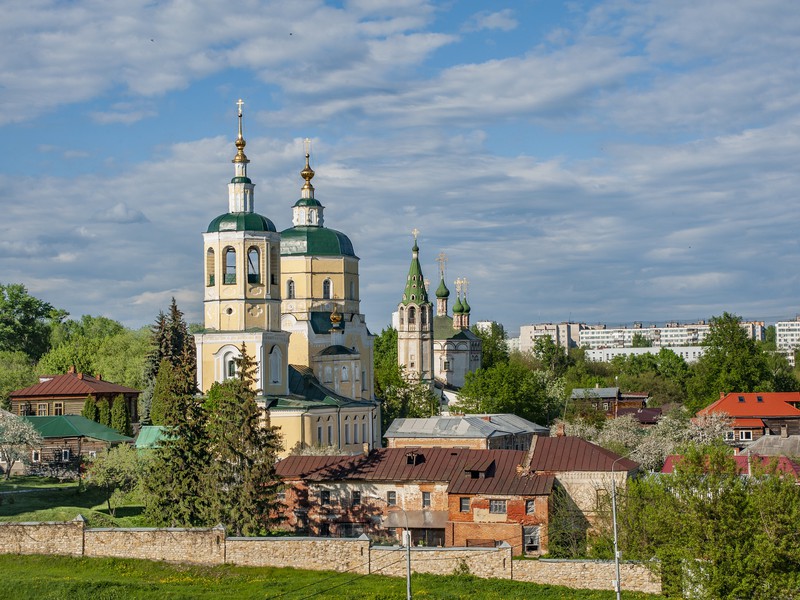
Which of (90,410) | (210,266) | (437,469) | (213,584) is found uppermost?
(210,266)

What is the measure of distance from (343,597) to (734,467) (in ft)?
35.1

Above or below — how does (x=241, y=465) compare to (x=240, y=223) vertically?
below

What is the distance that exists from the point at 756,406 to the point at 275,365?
114 feet

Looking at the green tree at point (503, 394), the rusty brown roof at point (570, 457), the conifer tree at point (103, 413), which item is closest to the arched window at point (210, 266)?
the conifer tree at point (103, 413)

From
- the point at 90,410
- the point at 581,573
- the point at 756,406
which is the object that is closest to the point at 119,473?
the point at 581,573

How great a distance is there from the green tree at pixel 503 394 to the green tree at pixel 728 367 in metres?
12.9

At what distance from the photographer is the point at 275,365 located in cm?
5994

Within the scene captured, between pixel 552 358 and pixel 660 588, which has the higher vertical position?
pixel 552 358

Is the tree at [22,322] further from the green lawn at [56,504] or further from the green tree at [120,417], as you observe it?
the green lawn at [56,504]

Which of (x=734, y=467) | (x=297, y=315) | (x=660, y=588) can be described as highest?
(x=297, y=315)

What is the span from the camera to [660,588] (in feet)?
112

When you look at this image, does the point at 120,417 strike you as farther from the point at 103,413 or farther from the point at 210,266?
the point at 210,266

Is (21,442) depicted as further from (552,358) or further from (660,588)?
(552,358)

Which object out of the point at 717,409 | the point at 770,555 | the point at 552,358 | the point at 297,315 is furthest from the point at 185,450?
the point at 552,358
